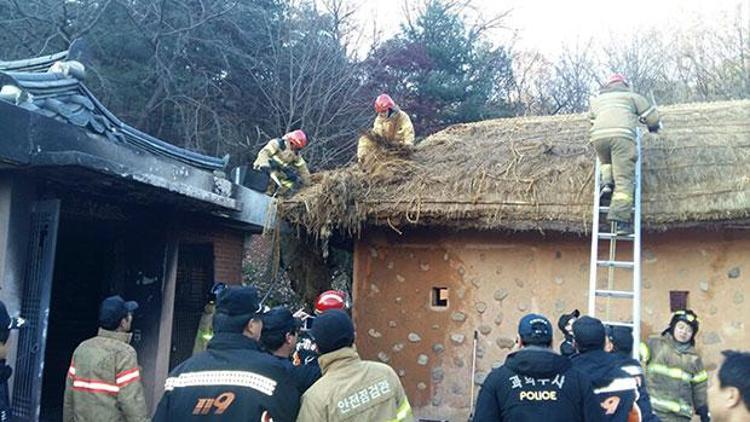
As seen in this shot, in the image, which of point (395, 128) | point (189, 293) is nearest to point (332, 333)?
point (189, 293)

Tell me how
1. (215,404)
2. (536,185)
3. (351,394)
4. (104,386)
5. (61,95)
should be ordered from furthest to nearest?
(536,185)
(61,95)
(104,386)
(351,394)
(215,404)

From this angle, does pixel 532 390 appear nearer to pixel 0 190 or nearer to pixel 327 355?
pixel 327 355

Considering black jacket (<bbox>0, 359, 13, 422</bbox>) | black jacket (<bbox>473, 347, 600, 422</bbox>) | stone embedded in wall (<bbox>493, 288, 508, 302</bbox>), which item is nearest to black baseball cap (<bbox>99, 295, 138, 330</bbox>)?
black jacket (<bbox>0, 359, 13, 422</bbox>)

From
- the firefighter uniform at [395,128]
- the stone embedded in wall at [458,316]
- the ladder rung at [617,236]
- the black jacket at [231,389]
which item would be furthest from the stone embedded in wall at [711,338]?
the black jacket at [231,389]

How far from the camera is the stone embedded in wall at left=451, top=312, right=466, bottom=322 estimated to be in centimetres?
795

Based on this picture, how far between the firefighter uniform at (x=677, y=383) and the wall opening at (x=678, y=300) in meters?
1.39

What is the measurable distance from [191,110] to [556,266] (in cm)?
1266

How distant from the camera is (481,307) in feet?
25.8

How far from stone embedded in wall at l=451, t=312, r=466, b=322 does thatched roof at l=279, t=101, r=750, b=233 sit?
100 cm

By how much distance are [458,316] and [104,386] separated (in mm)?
4343

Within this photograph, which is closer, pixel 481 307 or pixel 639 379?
pixel 639 379

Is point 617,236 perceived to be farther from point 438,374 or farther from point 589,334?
point 589,334

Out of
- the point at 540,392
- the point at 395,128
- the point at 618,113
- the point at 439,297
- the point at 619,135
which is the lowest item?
the point at 540,392

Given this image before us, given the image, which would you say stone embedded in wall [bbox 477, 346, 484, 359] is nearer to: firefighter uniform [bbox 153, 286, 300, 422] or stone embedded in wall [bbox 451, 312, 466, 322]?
stone embedded in wall [bbox 451, 312, 466, 322]
